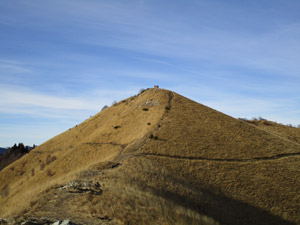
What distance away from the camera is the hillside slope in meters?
16.8

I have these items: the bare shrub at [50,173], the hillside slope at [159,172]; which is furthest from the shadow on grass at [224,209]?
the bare shrub at [50,173]

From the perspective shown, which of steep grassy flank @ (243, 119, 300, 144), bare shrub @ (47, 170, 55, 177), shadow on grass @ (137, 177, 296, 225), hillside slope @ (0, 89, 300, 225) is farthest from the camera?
steep grassy flank @ (243, 119, 300, 144)

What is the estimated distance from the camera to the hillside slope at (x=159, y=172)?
1680 cm

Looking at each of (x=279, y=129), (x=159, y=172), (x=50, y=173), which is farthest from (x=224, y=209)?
(x=279, y=129)

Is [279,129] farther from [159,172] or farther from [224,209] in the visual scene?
[159,172]

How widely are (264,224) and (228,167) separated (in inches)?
287

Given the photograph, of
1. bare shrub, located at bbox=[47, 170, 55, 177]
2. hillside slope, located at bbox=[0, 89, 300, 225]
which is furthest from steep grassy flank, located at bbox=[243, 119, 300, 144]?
bare shrub, located at bbox=[47, 170, 55, 177]

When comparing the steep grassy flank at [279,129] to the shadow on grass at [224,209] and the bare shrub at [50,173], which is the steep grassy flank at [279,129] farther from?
the bare shrub at [50,173]

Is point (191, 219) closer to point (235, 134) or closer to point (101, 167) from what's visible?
point (101, 167)

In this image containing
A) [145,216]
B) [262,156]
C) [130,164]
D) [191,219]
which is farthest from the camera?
[262,156]

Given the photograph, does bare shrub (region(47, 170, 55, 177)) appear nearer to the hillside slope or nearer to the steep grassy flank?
the hillside slope

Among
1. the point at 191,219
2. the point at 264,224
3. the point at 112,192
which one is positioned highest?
the point at 112,192

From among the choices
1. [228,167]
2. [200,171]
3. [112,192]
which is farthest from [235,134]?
[112,192]

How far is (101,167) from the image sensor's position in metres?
25.5
